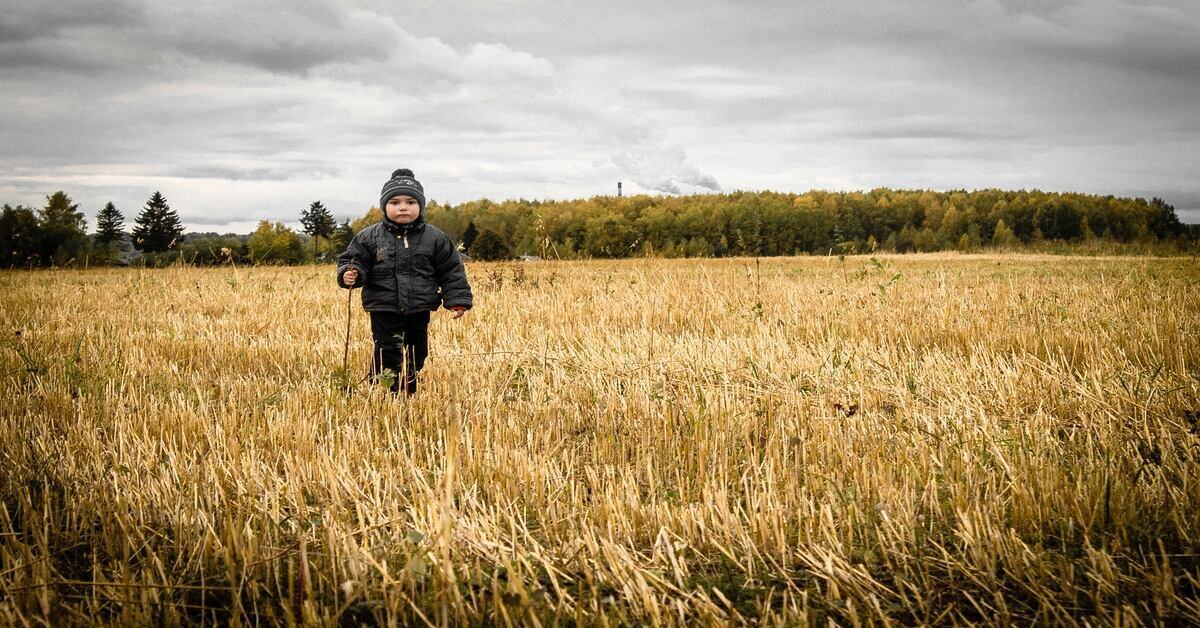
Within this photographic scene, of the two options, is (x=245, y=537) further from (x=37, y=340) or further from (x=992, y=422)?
Result: (x=37, y=340)

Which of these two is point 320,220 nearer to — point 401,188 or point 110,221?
point 110,221

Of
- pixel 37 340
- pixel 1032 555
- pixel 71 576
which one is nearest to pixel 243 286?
pixel 37 340

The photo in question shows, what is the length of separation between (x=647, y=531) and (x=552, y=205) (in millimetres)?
128407

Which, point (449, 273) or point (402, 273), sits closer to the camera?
point (402, 273)

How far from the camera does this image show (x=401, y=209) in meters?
4.61

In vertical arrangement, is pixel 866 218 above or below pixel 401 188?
above

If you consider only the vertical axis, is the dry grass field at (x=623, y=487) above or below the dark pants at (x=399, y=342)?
below

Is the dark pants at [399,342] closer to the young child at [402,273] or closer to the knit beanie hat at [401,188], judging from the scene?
the young child at [402,273]

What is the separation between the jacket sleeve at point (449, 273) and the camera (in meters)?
4.77

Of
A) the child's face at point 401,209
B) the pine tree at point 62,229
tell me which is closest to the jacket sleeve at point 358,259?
the child's face at point 401,209

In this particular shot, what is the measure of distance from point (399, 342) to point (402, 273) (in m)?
0.49

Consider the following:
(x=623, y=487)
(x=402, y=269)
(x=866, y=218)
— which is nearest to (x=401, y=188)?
(x=402, y=269)

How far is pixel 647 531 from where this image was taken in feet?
7.07

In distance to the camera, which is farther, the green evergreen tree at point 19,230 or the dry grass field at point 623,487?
the green evergreen tree at point 19,230
